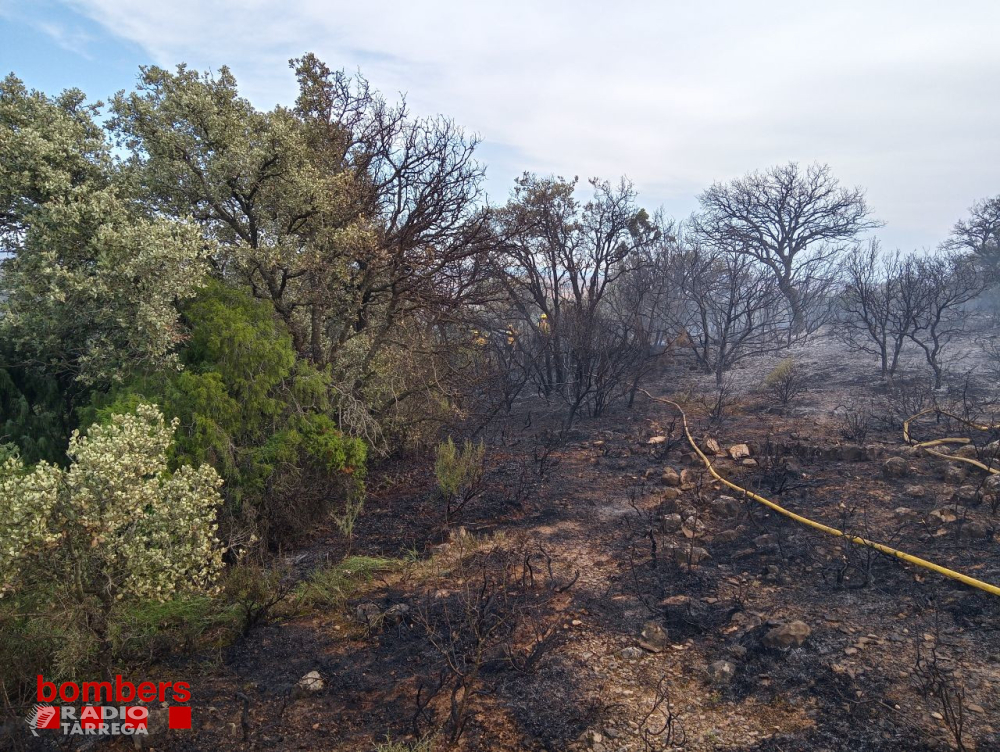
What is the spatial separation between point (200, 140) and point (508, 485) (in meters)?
5.28

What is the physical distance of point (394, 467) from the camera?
9.05m

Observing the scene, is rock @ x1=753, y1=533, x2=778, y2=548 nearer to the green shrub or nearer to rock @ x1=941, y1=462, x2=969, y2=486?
rock @ x1=941, y1=462, x2=969, y2=486

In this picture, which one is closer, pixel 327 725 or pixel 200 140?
pixel 327 725

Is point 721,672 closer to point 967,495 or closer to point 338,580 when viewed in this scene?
point 338,580

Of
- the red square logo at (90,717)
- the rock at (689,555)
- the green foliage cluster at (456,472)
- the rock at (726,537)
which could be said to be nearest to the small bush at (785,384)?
the rock at (726,537)

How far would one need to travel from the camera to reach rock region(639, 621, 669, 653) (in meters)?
3.91

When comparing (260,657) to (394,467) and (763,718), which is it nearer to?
(763,718)

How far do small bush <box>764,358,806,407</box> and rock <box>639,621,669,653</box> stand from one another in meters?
9.18

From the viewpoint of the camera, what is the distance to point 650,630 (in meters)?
4.04

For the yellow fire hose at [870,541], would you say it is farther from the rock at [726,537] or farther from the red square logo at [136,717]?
the red square logo at [136,717]

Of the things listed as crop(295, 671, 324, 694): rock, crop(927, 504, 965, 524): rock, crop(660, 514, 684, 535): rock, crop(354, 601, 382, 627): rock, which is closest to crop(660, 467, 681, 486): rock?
crop(660, 514, 684, 535): rock

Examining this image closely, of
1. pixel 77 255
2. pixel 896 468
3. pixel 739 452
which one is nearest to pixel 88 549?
pixel 77 255

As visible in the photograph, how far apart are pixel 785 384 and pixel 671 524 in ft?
27.1

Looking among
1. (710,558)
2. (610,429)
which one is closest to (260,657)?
(710,558)
